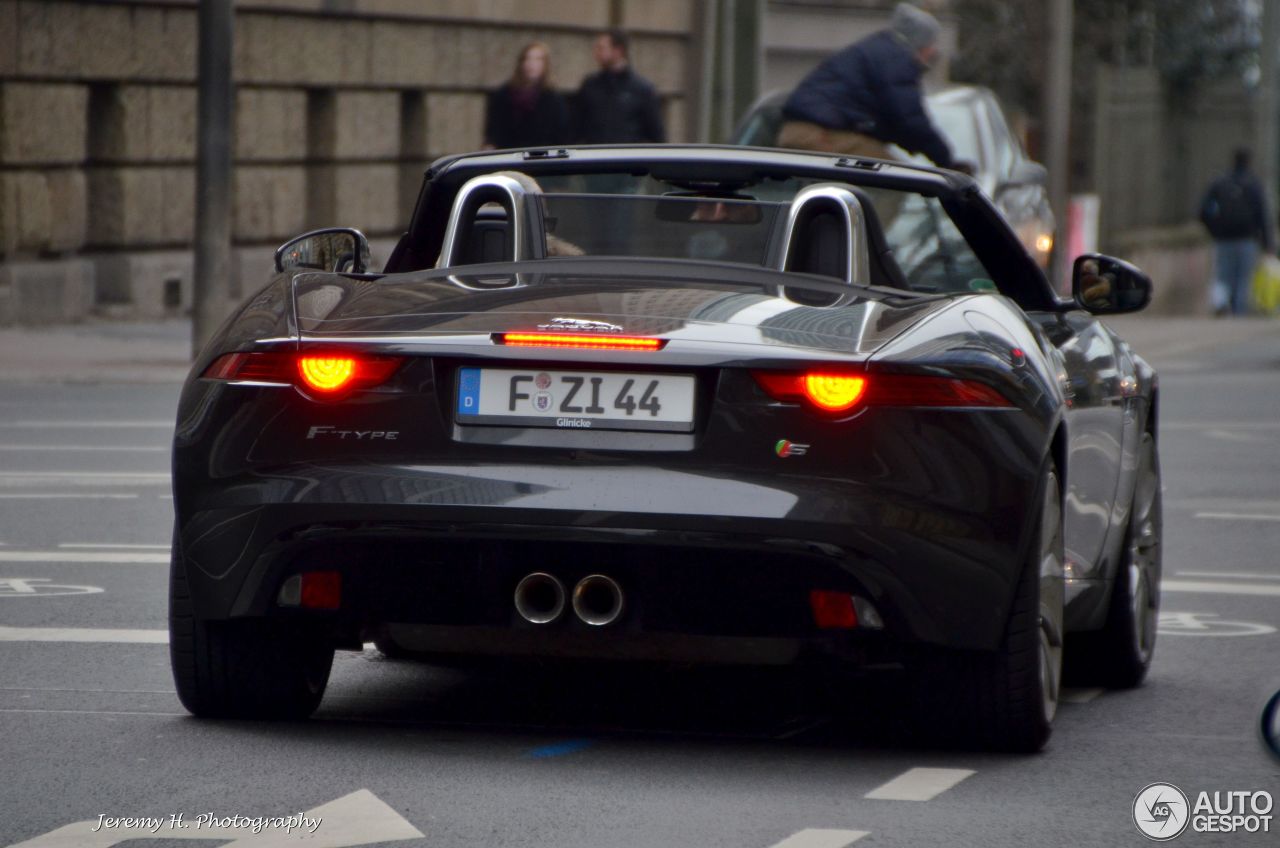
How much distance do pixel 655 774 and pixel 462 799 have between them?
0.49 m

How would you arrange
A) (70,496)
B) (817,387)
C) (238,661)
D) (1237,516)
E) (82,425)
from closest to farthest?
1. (817,387)
2. (238,661)
3. (70,496)
4. (1237,516)
5. (82,425)

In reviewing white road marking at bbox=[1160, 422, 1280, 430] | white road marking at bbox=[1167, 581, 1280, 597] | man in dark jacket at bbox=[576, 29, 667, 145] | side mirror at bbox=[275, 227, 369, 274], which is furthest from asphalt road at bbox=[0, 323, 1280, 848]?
man in dark jacket at bbox=[576, 29, 667, 145]

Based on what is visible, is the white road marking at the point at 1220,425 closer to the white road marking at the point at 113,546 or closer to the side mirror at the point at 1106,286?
the white road marking at the point at 113,546

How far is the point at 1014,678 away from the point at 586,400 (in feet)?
3.48

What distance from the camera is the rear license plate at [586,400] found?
5.53m

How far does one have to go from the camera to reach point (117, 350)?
20.0 meters

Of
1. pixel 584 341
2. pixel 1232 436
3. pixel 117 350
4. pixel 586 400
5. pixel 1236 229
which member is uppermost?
pixel 584 341

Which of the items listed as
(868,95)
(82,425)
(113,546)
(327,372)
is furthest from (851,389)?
(868,95)

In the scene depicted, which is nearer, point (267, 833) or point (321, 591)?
point (267, 833)

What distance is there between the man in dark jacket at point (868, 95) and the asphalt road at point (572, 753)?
6.95 m

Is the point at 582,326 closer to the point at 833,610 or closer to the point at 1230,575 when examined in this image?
the point at 833,610

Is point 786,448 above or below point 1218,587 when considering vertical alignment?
above

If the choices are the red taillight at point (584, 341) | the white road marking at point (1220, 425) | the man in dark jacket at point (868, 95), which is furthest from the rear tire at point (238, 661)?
the white road marking at point (1220, 425)

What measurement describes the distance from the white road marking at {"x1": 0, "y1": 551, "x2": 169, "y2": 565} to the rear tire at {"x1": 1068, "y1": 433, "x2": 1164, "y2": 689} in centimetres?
328
